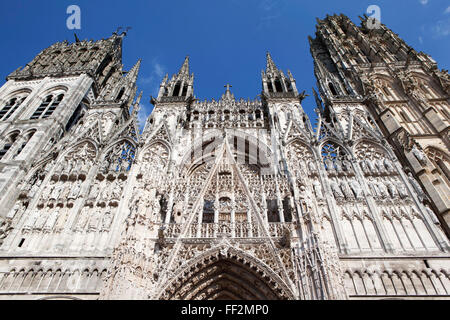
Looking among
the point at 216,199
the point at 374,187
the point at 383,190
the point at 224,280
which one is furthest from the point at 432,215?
the point at 216,199

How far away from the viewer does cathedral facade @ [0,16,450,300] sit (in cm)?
938

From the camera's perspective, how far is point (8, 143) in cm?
1564

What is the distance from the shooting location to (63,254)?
10.6 meters

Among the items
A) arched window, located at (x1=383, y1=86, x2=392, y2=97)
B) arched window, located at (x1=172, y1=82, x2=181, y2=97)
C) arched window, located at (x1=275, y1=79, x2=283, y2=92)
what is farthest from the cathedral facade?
arched window, located at (x1=383, y1=86, x2=392, y2=97)

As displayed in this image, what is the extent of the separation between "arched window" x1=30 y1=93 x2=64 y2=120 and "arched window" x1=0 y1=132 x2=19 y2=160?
1613 millimetres

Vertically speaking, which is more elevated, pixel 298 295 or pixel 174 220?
pixel 174 220

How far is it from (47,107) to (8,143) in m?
3.27

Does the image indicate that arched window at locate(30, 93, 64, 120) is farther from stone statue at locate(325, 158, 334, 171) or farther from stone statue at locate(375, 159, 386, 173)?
stone statue at locate(375, 159, 386, 173)

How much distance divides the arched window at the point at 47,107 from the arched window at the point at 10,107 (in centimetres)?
150

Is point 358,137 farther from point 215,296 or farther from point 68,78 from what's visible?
point 68,78

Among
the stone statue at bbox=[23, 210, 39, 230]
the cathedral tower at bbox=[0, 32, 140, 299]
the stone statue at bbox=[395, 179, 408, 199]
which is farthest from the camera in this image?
the stone statue at bbox=[395, 179, 408, 199]

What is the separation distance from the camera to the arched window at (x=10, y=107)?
17.6 metres
